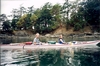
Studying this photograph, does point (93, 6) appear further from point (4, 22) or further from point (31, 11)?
point (4, 22)

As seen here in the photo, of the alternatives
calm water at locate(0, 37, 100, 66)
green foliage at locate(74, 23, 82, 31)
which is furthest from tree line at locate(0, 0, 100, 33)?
calm water at locate(0, 37, 100, 66)

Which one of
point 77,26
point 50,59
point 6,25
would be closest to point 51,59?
point 50,59

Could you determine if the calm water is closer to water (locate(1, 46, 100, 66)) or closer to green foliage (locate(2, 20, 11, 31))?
water (locate(1, 46, 100, 66))

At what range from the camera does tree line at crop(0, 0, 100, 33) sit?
3772 cm

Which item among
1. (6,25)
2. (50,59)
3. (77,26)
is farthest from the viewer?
(6,25)

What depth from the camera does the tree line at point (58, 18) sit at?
37719 millimetres

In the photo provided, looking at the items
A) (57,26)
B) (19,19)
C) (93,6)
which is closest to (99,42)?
(93,6)

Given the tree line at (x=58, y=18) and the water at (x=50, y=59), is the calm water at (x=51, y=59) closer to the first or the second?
the water at (x=50, y=59)

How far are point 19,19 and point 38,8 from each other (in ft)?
16.4

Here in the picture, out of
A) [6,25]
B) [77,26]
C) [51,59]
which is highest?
[6,25]

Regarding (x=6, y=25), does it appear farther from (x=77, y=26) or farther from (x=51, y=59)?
(x=51, y=59)

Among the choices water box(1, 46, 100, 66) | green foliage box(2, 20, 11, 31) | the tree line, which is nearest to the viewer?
water box(1, 46, 100, 66)

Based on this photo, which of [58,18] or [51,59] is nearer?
[51,59]

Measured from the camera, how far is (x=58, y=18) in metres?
41.3
